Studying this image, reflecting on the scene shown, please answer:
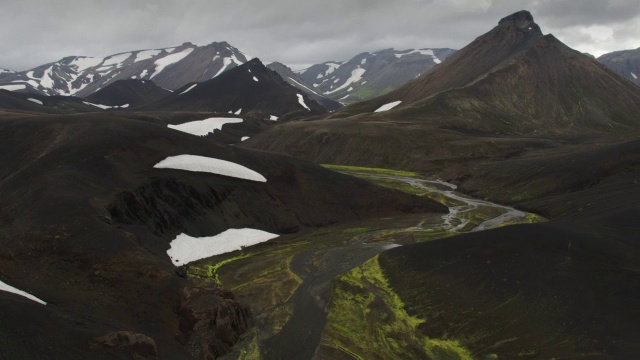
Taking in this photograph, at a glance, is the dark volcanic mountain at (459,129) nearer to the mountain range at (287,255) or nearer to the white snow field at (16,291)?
the mountain range at (287,255)

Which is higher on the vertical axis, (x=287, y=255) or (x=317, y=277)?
(x=287, y=255)

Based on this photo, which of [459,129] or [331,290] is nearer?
[331,290]

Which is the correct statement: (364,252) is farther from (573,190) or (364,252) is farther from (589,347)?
(573,190)

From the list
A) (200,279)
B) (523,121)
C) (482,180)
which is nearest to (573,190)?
(482,180)

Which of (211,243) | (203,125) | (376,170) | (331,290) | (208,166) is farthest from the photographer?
(203,125)

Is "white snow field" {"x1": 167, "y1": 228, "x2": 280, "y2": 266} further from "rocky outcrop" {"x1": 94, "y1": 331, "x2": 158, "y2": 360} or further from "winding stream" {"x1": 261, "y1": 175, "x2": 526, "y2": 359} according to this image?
"rocky outcrop" {"x1": 94, "y1": 331, "x2": 158, "y2": 360}

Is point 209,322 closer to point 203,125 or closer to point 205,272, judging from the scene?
point 205,272

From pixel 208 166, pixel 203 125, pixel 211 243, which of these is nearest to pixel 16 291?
pixel 211 243
